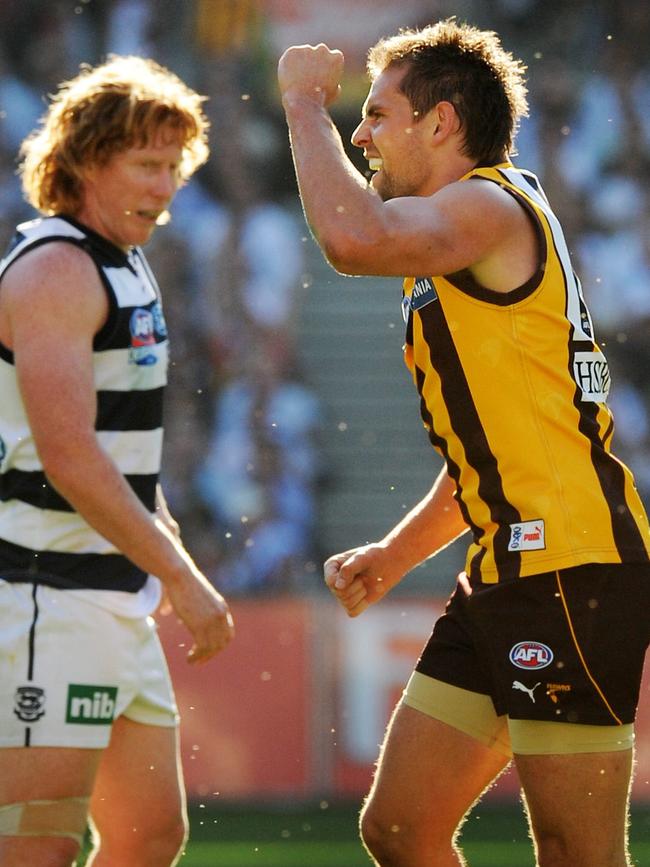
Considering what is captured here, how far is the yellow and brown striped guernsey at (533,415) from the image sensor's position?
3.26m

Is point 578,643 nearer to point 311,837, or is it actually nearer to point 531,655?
point 531,655

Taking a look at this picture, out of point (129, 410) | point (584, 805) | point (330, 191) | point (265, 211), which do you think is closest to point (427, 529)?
point (129, 410)

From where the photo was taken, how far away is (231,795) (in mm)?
7812

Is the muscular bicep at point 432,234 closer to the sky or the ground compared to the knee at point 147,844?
closer to the sky

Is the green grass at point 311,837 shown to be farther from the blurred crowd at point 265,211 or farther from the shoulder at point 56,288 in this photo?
the shoulder at point 56,288

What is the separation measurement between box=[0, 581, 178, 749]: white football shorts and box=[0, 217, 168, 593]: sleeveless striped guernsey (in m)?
0.06

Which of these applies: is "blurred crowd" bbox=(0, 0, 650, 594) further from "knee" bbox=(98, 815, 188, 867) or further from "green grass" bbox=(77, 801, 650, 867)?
"knee" bbox=(98, 815, 188, 867)

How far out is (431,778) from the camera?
140 inches

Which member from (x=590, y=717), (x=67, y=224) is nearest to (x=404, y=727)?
(x=590, y=717)

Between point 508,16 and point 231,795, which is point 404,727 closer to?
point 231,795

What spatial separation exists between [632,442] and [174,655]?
14.7 ft

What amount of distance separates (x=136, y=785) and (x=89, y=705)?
302 mm

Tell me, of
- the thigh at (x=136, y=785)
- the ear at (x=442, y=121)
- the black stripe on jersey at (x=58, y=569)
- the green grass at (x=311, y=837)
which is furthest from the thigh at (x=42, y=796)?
the green grass at (x=311, y=837)

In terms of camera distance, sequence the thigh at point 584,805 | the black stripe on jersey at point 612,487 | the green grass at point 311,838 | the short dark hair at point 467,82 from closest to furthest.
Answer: the thigh at point 584,805
the black stripe on jersey at point 612,487
the short dark hair at point 467,82
the green grass at point 311,838
